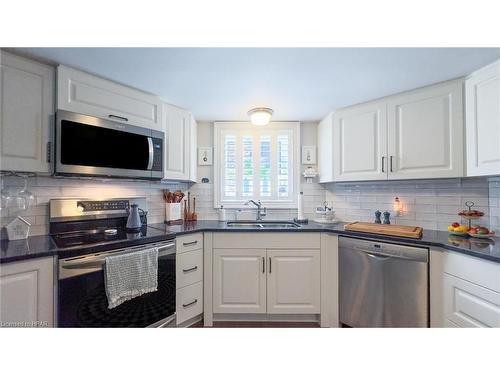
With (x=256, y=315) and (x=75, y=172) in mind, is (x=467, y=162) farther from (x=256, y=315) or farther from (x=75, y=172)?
(x=75, y=172)

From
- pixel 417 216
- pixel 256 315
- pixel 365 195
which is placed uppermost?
pixel 365 195

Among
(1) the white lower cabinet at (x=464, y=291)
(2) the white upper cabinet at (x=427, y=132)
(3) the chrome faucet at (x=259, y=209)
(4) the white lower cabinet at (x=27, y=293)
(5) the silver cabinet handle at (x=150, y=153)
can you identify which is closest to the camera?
(4) the white lower cabinet at (x=27, y=293)

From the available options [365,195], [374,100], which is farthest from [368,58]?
[365,195]

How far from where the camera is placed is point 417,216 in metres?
2.07

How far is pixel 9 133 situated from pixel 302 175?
246 centimetres

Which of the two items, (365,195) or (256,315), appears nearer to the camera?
(256,315)

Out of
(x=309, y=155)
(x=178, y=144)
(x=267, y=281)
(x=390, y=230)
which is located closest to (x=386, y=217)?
(x=390, y=230)

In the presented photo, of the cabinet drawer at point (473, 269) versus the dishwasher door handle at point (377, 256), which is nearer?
the cabinet drawer at point (473, 269)

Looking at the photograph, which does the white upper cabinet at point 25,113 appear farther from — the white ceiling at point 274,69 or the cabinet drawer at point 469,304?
the cabinet drawer at point 469,304

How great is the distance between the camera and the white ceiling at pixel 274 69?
1.37 meters

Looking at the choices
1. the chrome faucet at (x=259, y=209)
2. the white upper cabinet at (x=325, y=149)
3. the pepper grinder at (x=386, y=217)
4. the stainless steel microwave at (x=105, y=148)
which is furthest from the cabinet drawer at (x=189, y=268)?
the pepper grinder at (x=386, y=217)

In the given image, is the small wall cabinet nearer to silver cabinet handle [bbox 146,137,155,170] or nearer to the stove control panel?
silver cabinet handle [bbox 146,137,155,170]

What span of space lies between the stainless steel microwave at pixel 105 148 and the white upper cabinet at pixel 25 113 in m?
0.09

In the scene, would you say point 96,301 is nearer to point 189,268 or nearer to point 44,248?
point 44,248
